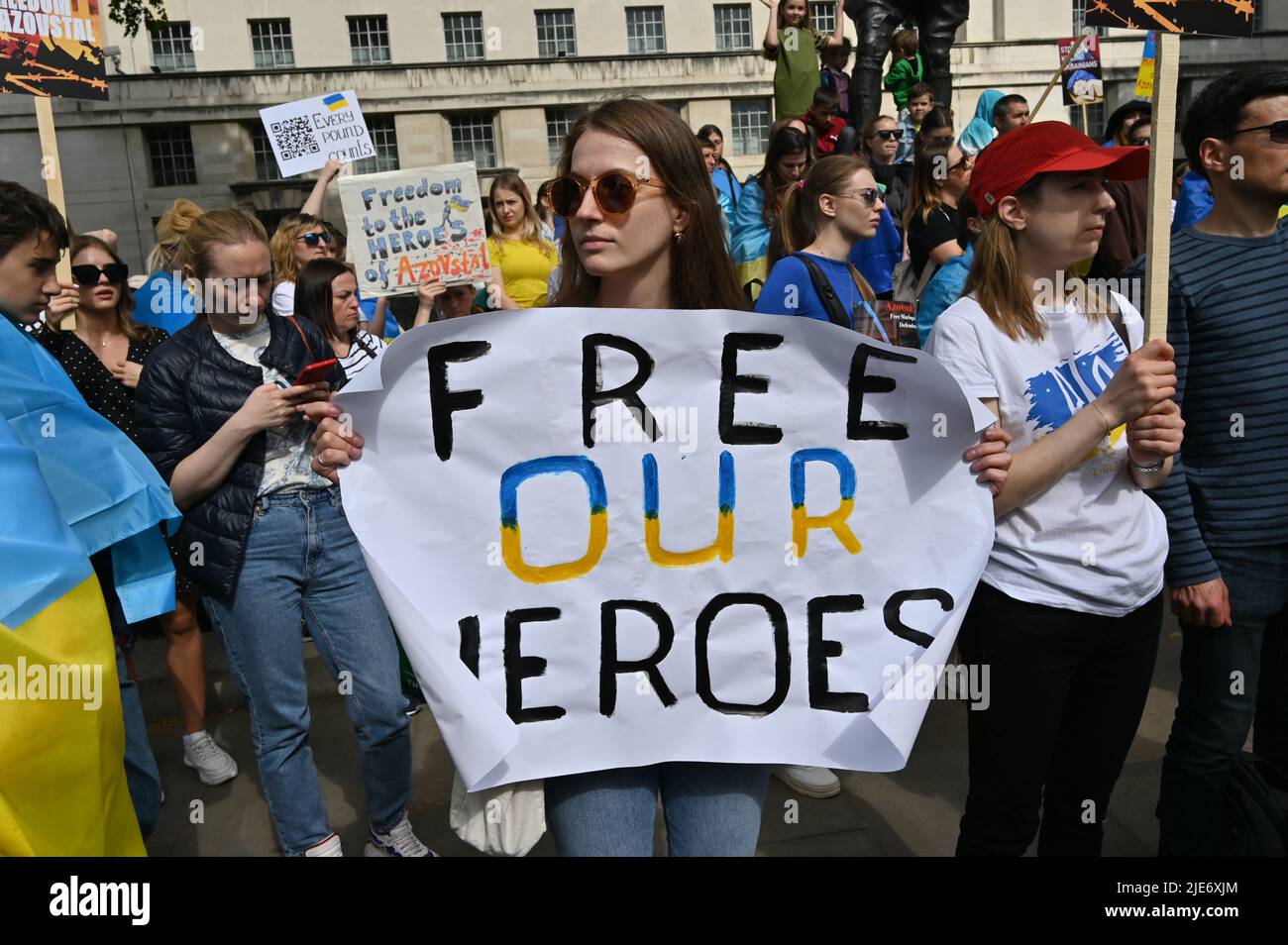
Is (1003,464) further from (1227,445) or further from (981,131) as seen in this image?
(981,131)

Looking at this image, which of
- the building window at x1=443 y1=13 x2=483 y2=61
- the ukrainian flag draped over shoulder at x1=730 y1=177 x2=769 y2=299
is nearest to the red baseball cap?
the ukrainian flag draped over shoulder at x1=730 y1=177 x2=769 y2=299

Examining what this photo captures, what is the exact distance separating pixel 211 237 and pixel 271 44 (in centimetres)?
3469

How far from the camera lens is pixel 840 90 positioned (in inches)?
372

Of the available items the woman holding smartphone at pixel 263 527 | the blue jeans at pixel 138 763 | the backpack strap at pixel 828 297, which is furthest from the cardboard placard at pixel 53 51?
the backpack strap at pixel 828 297

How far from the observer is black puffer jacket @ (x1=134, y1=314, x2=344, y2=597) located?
304cm

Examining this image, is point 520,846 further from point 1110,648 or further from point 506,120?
point 506,120

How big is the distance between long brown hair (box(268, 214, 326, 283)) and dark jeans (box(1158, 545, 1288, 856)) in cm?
530

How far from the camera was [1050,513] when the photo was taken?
2.32 meters

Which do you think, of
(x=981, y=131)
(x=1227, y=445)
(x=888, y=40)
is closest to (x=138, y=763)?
(x=1227, y=445)

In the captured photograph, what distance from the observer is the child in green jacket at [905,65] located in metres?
9.72

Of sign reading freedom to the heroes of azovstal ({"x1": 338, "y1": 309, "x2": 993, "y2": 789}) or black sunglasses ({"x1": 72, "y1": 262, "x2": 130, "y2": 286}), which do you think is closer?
sign reading freedom to the heroes of azovstal ({"x1": 338, "y1": 309, "x2": 993, "y2": 789})

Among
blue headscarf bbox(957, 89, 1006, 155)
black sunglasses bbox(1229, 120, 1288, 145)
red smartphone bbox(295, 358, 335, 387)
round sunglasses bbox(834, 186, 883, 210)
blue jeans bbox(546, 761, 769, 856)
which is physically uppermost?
blue headscarf bbox(957, 89, 1006, 155)

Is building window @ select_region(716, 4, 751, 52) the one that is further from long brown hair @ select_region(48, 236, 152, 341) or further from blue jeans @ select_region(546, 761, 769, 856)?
blue jeans @ select_region(546, 761, 769, 856)
